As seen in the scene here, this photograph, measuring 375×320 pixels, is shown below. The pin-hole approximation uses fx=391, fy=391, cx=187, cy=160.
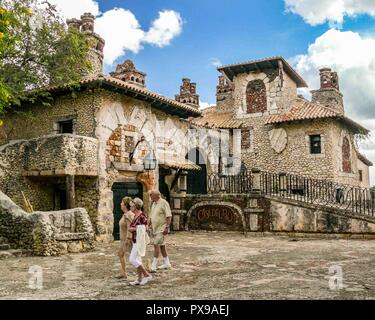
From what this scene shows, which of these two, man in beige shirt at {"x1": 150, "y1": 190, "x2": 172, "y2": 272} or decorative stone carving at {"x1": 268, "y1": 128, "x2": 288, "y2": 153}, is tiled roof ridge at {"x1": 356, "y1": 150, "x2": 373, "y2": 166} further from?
man in beige shirt at {"x1": 150, "y1": 190, "x2": 172, "y2": 272}

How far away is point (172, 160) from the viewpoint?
704 inches

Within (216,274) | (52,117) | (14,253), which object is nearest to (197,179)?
(52,117)

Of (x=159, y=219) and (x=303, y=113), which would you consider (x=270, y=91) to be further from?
(x=159, y=219)

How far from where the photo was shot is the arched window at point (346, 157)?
73.2 feet

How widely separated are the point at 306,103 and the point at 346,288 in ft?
60.2

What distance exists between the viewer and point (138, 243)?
253 inches

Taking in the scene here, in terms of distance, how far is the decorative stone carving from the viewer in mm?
22297

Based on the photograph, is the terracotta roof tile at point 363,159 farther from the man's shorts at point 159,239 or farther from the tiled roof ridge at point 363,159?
the man's shorts at point 159,239

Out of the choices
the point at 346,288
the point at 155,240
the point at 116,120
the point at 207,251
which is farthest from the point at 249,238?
the point at 346,288

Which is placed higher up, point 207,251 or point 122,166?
point 122,166

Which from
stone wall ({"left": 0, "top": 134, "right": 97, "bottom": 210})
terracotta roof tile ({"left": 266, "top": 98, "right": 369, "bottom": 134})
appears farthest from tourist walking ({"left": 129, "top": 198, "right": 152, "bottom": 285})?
terracotta roof tile ({"left": 266, "top": 98, "right": 369, "bottom": 134})

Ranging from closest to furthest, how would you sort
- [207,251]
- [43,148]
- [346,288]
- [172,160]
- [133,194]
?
[346,288] → [207,251] → [43,148] → [133,194] → [172,160]

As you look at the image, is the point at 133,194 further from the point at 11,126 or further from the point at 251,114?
the point at 251,114

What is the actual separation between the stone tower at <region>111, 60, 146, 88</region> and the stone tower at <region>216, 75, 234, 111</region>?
8367 millimetres
